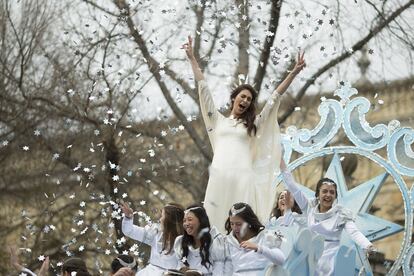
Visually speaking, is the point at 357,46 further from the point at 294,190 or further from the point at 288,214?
the point at 294,190

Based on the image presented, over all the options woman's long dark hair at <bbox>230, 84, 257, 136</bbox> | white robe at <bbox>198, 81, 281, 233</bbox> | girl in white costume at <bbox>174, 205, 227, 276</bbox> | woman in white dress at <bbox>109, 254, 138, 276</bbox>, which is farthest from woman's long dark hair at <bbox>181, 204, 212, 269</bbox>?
woman's long dark hair at <bbox>230, 84, 257, 136</bbox>

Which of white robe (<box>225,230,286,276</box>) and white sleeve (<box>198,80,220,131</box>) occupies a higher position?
white sleeve (<box>198,80,220,131</box>)

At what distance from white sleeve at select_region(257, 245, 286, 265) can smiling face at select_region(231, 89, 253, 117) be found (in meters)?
1.47

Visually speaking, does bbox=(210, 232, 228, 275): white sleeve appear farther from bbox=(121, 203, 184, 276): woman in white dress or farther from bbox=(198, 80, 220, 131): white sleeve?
bbox=(198, 80, 220, 131): white sleeve

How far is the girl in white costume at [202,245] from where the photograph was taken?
37.6ft

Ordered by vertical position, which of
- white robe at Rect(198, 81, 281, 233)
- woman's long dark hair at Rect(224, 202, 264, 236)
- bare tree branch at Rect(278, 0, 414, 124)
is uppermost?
bare tree branch at Rect(278, 0, 414, 124)

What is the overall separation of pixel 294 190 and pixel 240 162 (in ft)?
1.74

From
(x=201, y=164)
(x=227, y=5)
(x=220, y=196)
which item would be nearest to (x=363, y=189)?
(x=220, y=196)

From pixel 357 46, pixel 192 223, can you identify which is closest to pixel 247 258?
pixel 192 223

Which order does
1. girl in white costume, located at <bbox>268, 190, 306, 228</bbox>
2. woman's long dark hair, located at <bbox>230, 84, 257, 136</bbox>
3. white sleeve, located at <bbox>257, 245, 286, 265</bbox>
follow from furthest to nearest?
girl in white costume, located at <bbox>268, 190, 306, 228</bbox> → woman's long dark hair, located at <bbox>230, 84, 257, 136</bbox> → white sleeve, located at <bbox>257, 245, 286, 265</bbox>

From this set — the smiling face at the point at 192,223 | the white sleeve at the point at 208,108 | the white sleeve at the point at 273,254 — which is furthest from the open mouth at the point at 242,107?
the white sleeve at the point at 273,254

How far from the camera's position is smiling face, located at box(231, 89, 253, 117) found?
484 inches

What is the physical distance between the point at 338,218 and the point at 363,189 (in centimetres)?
189

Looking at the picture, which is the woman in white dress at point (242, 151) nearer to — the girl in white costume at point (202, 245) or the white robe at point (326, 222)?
the white robe at point (326, 222)
